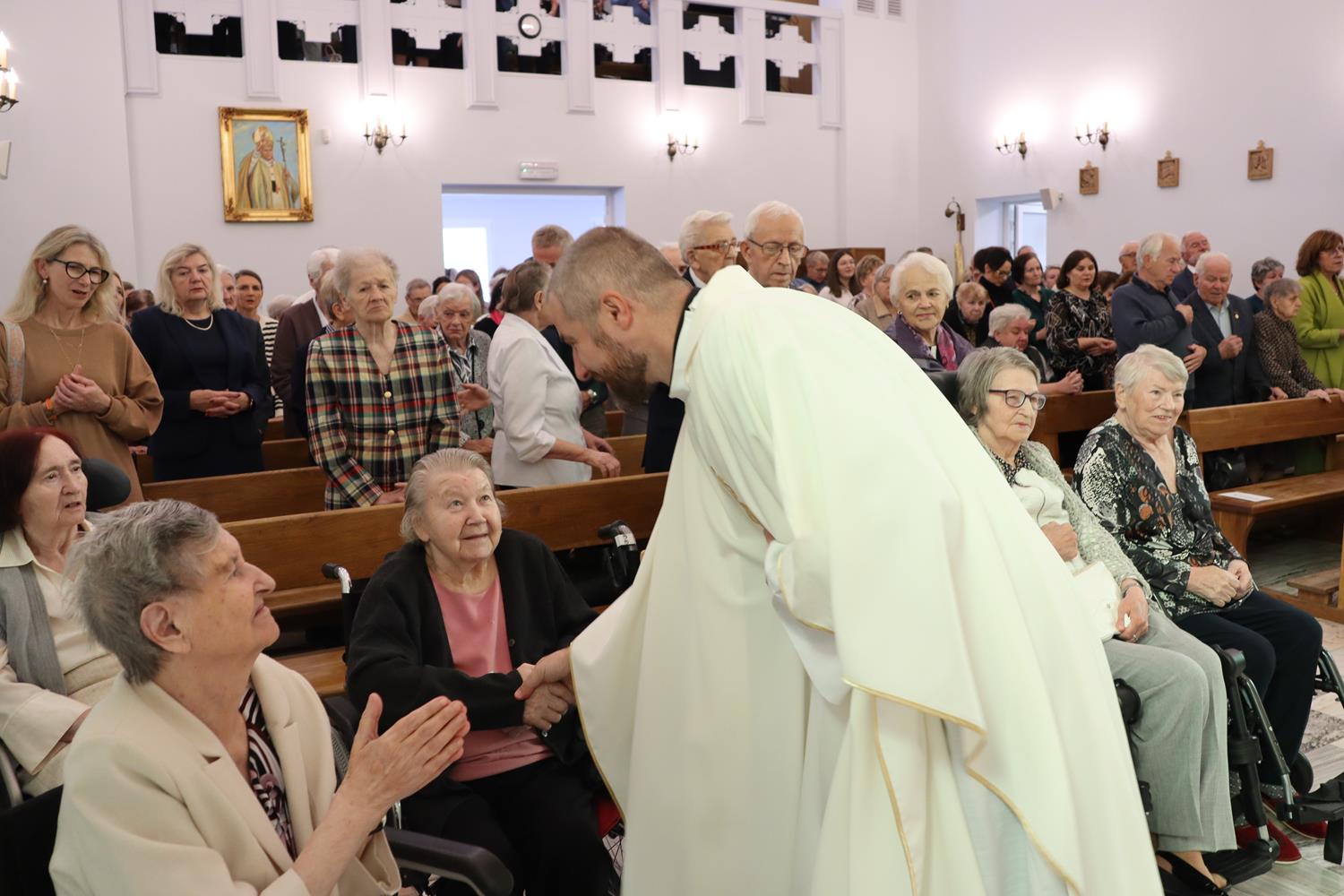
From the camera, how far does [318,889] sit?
1.78m

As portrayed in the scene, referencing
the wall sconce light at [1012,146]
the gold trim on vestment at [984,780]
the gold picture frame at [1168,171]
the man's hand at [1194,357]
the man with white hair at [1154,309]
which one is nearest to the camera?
the gold trim on vestment at [984,780]

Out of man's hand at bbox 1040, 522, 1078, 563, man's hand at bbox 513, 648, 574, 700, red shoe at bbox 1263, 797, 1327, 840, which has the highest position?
man's hand at bbox 1040, 522, 1078, 563

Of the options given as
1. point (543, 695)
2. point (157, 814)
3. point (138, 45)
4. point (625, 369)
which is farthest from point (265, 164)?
point (157, 814)

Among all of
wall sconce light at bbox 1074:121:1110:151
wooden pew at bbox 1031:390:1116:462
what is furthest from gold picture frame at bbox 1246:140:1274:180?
wooden pew at bbox 1031:390:1116:462

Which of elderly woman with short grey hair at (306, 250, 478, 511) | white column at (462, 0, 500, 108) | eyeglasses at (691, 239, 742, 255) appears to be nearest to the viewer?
elderly woman with short grey hair at (306, 250, 478, 511)

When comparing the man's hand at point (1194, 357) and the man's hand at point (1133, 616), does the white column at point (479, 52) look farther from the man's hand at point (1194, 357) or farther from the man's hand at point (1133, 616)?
the man's hand at point (1133, 616)

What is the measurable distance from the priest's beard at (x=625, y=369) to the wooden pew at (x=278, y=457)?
11.6ft

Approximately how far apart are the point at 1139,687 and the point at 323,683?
2156 mm

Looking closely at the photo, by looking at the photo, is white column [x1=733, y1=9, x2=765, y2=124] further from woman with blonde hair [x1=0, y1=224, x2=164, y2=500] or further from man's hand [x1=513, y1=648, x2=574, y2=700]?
man's hand [x1=513, y1=648, x2=574, y2=700]

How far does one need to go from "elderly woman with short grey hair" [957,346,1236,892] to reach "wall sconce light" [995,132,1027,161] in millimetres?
11066

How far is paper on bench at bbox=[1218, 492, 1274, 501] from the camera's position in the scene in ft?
17.5

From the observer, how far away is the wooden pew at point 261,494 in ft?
13.9

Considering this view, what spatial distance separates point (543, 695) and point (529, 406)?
173 centimetres

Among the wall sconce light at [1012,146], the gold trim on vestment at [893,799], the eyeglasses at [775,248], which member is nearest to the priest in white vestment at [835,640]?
the gold trim on vestment at [893,799]
